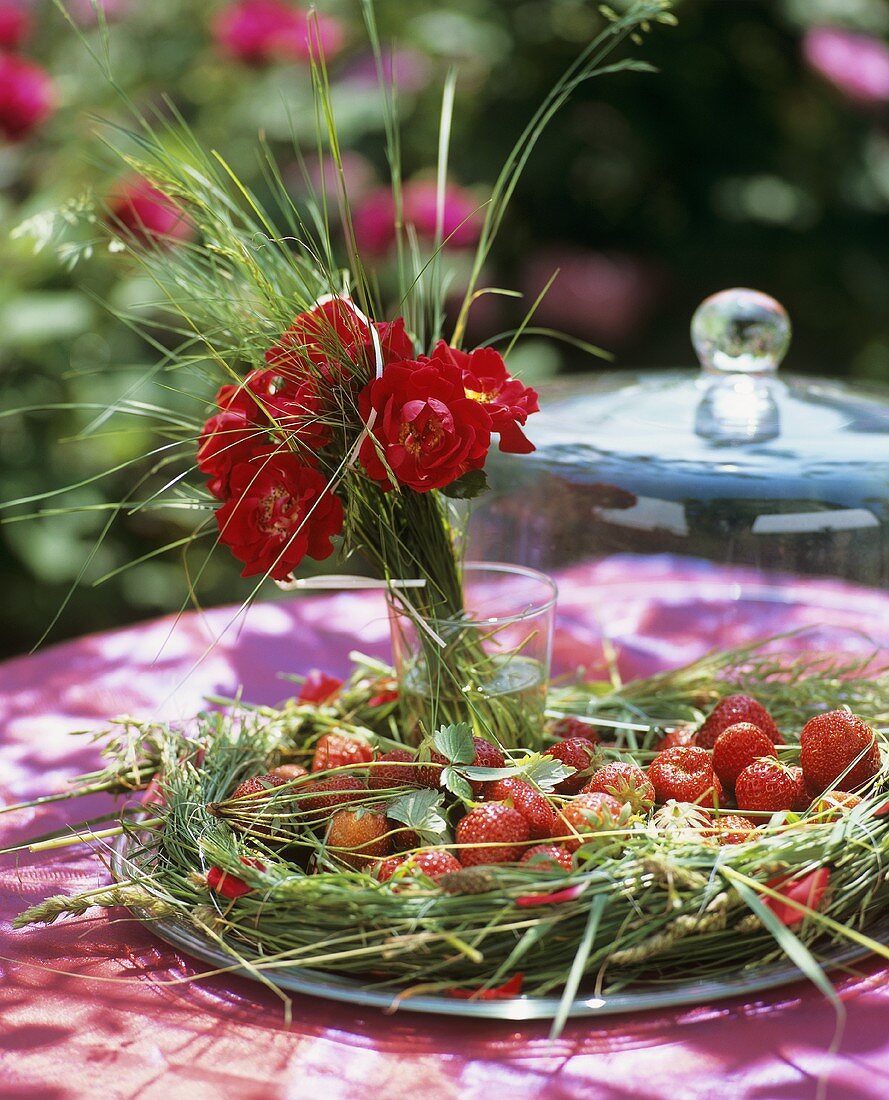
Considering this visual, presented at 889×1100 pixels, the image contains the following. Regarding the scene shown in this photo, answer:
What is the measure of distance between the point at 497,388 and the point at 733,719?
330 mm

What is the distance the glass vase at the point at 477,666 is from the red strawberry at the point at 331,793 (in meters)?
0.07

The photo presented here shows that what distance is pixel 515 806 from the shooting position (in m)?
0.83

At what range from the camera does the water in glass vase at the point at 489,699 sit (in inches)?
38.3

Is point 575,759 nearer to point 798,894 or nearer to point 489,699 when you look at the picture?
point 489,699

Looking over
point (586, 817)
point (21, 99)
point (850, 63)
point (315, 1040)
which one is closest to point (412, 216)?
point (21, 99)

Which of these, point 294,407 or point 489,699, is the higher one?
point 294,407

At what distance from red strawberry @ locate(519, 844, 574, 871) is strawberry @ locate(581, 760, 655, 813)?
0.07 metres

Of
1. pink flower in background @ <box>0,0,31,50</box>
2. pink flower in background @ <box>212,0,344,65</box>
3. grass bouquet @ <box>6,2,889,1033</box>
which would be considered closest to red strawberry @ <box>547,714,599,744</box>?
grass bouquet @ <box>6,2,889,1033</box>

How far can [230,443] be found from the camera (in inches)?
35.2

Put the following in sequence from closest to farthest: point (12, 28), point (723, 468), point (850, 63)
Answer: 1. point (723, 468)
2. point (12, 28)
3. point (850, 63)

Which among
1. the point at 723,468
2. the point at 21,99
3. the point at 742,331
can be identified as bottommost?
the point at 723,468

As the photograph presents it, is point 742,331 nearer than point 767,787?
No

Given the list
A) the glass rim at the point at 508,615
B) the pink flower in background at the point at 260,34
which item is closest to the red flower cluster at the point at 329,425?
the glass rim at the point at 508,615

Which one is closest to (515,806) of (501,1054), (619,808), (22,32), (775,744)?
(619,808)
